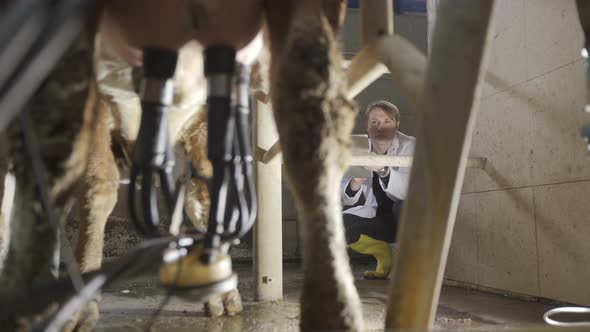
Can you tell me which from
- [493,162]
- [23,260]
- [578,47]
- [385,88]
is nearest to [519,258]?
[493,162]

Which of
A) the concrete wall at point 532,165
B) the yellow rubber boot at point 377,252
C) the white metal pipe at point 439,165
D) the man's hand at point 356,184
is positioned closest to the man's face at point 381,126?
the man's hand at point 356,184

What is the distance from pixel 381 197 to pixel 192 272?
3298 mm

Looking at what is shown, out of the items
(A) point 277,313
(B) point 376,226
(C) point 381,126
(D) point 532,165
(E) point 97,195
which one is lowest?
(A) point 277,313

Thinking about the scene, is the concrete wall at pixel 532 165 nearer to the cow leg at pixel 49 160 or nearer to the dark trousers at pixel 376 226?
the dark trousers at pixel 376 226

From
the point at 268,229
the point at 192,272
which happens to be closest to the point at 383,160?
the point at 268,229

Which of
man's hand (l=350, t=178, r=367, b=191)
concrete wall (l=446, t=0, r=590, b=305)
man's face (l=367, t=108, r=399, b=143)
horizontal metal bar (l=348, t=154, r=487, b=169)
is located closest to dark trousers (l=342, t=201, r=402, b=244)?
man's hand (l=350, t=178, r=367, b=191)

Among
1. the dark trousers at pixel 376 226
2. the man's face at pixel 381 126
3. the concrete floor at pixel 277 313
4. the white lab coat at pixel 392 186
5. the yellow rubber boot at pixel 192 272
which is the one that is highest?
the man's face at pixel 381 126

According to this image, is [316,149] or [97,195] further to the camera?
[97,195]

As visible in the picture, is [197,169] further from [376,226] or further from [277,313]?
[376,226]

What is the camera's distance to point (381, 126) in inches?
155

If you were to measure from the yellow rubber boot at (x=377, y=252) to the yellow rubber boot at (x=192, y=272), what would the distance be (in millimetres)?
2690

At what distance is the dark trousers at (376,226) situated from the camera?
151 inches

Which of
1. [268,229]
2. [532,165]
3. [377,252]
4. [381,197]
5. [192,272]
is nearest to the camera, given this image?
[192,272]

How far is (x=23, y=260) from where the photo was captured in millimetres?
995
